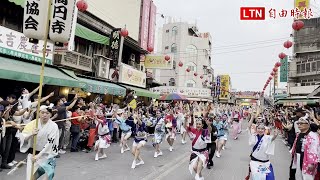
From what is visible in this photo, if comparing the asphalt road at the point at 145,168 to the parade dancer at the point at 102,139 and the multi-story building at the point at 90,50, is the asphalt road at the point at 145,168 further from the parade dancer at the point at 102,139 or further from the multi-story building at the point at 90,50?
the multi-story building at the point at 90,50

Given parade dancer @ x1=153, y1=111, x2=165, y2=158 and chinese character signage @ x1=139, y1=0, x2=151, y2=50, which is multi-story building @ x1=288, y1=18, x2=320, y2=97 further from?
parade dancer @ x1=153, y1=111, x2=165, y2=158

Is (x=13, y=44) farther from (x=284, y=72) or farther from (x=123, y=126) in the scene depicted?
(x=284, y=72)

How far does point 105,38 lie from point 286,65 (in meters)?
31.2

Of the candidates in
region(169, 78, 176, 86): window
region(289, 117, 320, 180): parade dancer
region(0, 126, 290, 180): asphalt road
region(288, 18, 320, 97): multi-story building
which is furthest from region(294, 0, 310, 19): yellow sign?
region(169, 78, 176, 86): window

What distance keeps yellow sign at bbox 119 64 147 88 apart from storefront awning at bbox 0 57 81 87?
809 cm

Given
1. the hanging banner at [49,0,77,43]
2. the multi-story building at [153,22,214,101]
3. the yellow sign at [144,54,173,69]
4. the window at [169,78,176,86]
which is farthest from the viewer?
the multi-story building at [153,22,214,101]

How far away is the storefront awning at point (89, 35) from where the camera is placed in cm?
1638

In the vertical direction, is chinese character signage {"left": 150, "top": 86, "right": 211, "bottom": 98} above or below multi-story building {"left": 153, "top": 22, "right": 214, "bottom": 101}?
below

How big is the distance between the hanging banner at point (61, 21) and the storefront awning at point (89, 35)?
8.32 meters

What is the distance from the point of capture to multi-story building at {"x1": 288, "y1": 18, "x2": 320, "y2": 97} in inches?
1428

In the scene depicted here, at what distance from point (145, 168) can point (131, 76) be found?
15916 mm

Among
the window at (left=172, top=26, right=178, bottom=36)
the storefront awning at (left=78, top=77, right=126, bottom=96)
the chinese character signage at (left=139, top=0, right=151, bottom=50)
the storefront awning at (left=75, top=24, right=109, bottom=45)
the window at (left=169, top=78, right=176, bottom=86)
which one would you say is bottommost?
the storefront awning at (left=78, top=77, right=126, bottom=96)

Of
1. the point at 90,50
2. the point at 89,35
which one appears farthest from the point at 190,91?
the point at 89,35

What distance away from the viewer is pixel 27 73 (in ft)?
37.2
